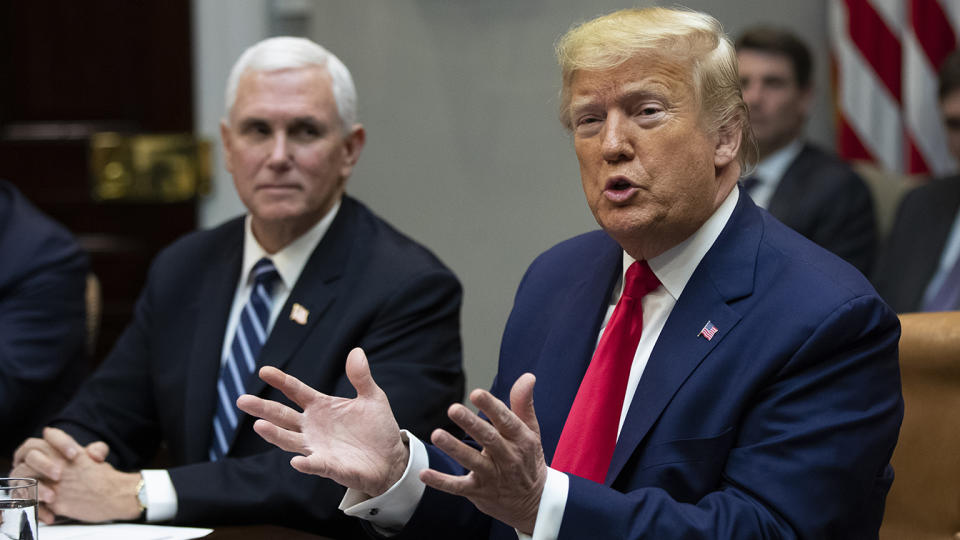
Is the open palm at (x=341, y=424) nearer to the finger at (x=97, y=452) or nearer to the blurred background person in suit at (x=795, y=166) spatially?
the finger at (x=97, y=452)

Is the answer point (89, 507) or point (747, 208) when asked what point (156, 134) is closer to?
point (89, 507)

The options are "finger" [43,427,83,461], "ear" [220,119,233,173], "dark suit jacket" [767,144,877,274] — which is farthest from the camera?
"dark suit jacket" [767,144,877,274]

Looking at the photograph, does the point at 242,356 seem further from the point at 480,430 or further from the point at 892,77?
the point at 892,77

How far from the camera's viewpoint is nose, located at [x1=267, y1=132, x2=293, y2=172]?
2420 millimetres

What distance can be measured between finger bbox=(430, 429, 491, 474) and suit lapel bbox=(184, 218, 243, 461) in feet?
3.50

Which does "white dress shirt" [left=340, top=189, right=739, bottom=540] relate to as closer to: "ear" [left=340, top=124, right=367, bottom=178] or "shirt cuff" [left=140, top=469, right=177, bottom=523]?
"shirt cuff" [left=140, top=469, right=177, bottom=523]

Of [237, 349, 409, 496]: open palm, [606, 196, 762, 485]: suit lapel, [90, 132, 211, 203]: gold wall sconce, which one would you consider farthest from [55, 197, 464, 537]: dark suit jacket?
[90, 132, 211, 203]: gold wall sconce

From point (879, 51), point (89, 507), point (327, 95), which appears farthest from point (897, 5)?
point (89, 507)

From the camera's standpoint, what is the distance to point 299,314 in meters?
2.31

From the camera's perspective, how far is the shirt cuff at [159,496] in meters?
1.95

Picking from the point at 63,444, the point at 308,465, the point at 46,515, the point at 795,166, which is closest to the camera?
the point at 308,465

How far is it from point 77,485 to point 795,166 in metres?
2.60

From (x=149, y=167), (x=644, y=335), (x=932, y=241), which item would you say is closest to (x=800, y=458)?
(x=644, y=335)

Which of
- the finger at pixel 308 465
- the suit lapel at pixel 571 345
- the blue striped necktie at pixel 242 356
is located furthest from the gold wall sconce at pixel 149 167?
the finger at pixel 308 465
